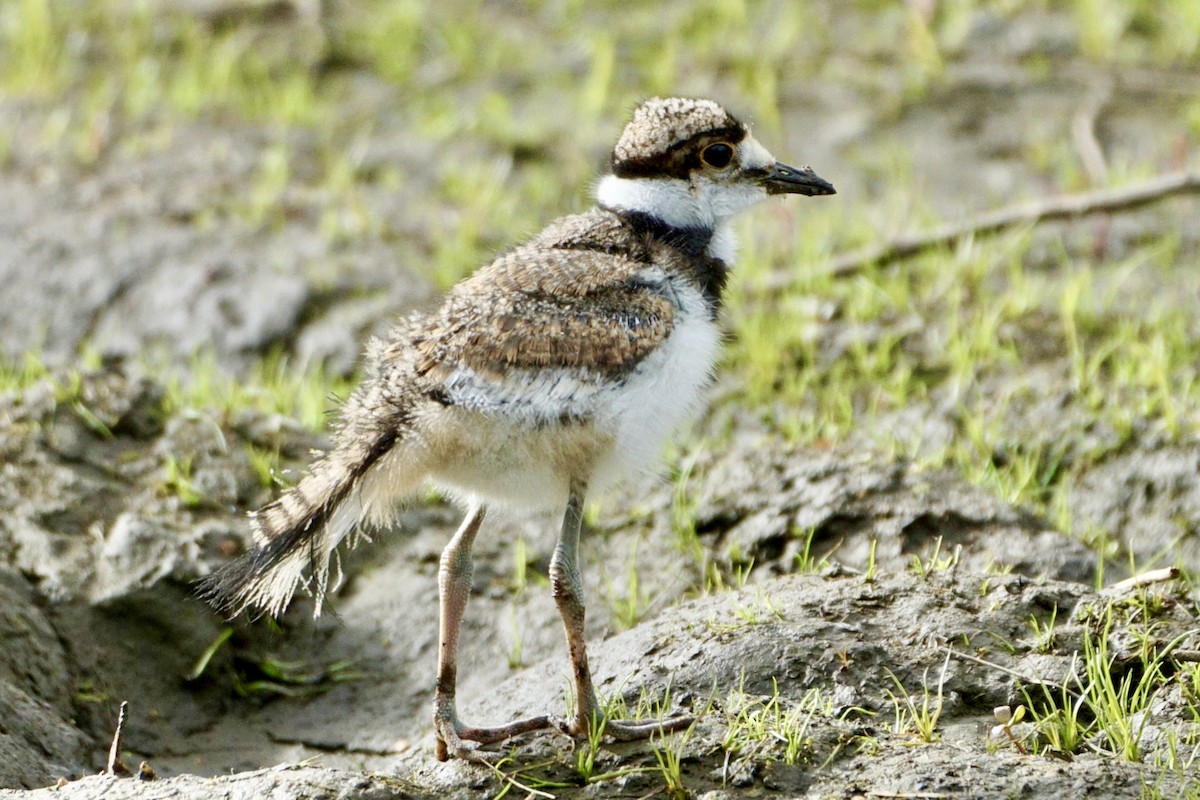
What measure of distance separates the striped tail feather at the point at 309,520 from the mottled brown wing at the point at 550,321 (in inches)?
9.7

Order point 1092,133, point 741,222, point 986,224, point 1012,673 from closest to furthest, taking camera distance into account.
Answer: point 1012,673 → point 986,224 → point 741,222 → point 1092,133

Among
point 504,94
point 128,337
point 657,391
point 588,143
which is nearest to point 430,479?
point 657,391

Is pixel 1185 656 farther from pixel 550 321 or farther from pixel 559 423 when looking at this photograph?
pixel 550 321

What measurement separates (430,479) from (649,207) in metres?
0.91

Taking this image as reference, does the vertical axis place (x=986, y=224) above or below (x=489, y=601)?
above

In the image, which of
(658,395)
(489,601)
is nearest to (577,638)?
(658,395)

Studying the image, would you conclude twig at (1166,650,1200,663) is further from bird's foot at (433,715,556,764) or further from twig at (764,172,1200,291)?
twig at (764,172,1200,291)

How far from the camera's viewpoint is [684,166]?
4.00 m

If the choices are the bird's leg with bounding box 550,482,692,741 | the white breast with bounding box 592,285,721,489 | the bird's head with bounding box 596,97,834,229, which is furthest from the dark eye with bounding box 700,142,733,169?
the bird's leg with bounding box 550,482,692,741

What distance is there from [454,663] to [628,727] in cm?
49

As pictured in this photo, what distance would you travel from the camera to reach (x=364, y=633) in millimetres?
4422

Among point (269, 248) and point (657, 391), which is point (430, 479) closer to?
point (657, 391)

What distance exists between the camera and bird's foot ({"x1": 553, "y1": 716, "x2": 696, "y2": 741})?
3324 millimetres

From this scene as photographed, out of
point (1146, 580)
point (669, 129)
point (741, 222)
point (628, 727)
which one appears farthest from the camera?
point (741, 222)
